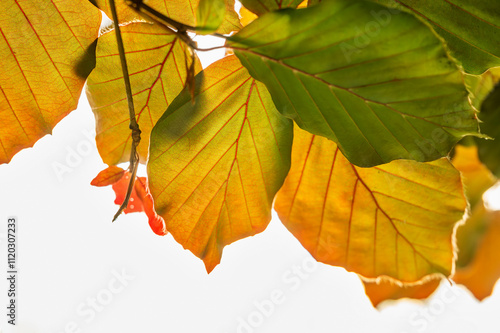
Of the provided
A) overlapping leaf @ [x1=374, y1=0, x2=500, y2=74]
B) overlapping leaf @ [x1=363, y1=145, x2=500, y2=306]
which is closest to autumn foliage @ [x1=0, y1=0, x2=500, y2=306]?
overlapping leaf @ [x1=374, y1=0, x2=500, y2=74]

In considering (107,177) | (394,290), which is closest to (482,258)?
(394,290)

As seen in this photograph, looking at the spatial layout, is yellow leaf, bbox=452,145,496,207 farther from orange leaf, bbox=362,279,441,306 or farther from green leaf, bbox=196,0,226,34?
green leaf, bbox=196,0,226,34

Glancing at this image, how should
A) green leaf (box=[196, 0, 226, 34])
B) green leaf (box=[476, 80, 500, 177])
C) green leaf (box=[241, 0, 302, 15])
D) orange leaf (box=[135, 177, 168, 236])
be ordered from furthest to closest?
1. green leaf (box=[476, 80, 500, 177])
2. orange leaf (box=[135, 177, 168, 236])
3. green leaf (box=[241, 0, 302, 15])
4. green leaf (box=[196, 0, 226, 34])

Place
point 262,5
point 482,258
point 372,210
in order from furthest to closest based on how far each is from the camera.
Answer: point 482,258 < point 372,210 < point 262,5

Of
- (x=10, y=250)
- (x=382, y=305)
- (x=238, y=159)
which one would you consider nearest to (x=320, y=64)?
(x=238, y=159)

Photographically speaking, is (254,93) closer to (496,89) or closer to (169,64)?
(169,64)

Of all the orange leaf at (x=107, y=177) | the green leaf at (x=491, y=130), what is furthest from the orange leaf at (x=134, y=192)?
the green leaf at (x=491, y=130)

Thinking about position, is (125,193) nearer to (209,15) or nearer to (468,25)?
(209,15)
